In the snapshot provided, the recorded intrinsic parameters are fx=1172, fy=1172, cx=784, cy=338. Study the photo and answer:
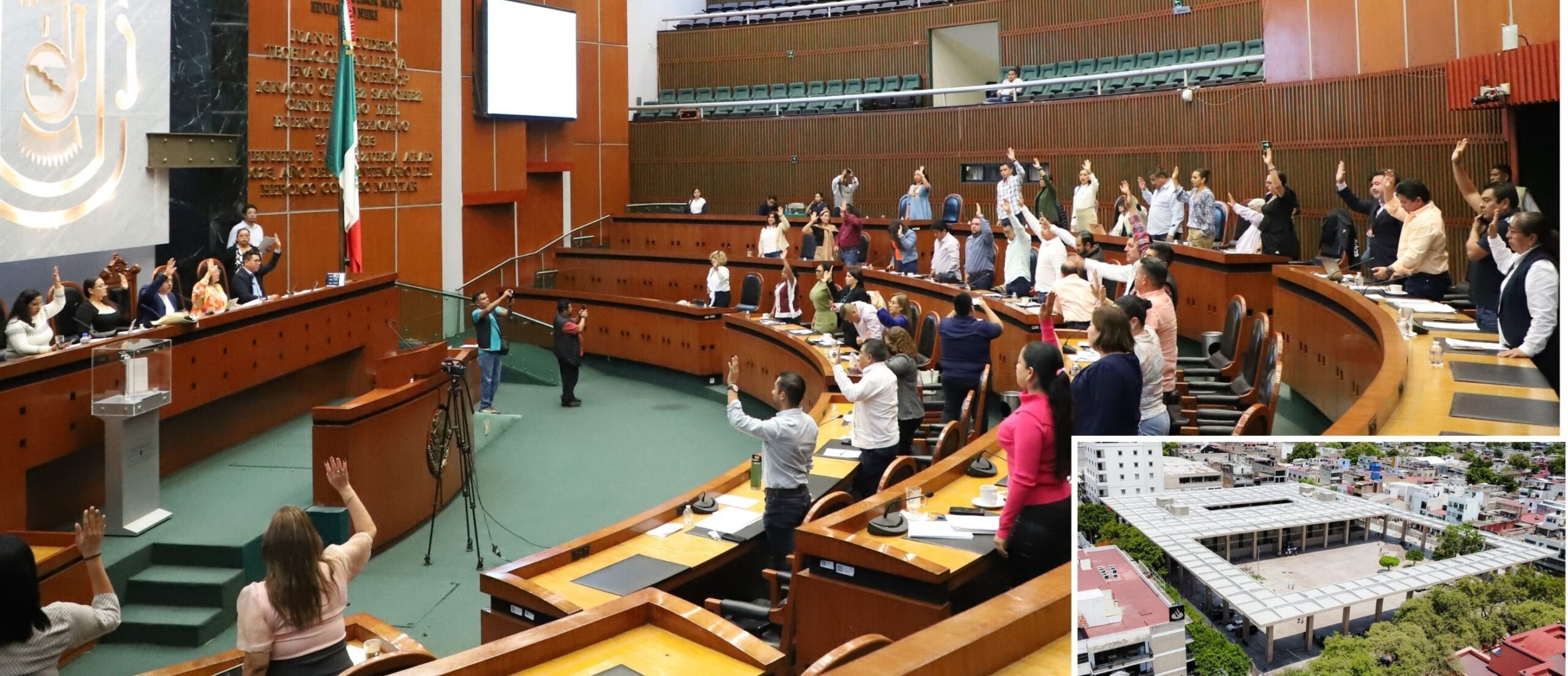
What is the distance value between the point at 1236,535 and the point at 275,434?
9016 millimetres

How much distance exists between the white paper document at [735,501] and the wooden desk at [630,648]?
258 cm

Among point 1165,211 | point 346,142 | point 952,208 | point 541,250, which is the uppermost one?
point 346,142

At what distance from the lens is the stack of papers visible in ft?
16.1

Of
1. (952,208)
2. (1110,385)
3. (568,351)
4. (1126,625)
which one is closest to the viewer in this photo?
(1126,625)

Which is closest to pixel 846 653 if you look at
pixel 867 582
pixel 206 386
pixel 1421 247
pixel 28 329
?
pixel 867 582

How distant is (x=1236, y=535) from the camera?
5.99 feet

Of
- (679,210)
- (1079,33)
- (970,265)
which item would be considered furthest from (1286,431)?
(679,210)

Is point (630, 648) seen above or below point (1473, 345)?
below

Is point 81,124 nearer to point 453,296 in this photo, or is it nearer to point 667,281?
point 453,296

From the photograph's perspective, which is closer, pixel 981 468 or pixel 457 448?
pixel 981 468

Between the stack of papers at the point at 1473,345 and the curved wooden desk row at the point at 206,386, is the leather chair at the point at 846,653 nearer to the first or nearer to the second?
the stack of papers at the point at 1473,345

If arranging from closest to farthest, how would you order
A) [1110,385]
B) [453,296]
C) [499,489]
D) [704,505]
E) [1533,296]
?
1. [1110,385]
2. [1533,296]
3. [704,505]
4. [499,489]
5. [453,296]

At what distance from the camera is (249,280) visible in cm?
951

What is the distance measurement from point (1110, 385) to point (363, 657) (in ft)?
8.47
